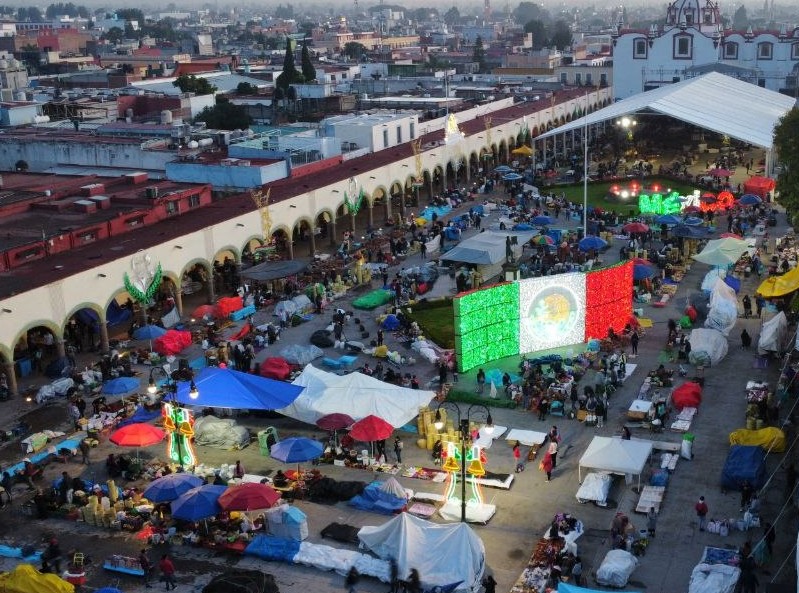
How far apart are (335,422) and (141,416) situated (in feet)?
16.9

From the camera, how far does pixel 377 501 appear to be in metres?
20.3

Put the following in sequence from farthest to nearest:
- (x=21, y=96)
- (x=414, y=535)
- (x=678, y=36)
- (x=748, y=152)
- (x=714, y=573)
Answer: (x=678, y=36)
(x=21, y=96)
(x=748, y=152)
(x=414, y=535)
(x=714, y=573)

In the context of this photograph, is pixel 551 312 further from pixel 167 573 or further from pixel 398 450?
pixel 167 573

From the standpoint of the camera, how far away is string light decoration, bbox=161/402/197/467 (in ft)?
71.1

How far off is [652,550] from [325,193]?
26.0 meters

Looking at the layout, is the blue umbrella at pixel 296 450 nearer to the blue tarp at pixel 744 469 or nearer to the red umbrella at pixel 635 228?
the blue tarp at pixel 744 469

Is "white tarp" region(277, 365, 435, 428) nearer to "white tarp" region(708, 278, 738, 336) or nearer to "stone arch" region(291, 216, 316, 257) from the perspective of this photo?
"white tarp" region(708, 278, 738, 336)

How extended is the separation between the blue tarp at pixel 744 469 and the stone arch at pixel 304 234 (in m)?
23.0

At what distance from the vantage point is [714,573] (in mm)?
16688

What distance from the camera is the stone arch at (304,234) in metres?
40.5

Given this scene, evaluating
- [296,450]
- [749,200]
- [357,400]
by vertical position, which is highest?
[749,200]

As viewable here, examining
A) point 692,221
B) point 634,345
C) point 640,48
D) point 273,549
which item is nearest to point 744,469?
point 634,345

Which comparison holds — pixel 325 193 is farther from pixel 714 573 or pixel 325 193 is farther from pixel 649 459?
pixel 714 573

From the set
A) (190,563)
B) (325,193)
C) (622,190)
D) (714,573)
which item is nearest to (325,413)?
(190,563)
